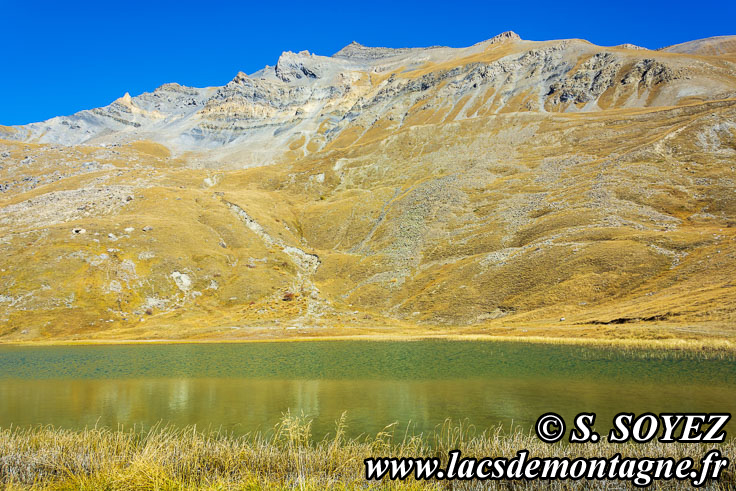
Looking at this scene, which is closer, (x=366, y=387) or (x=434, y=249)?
(x=366, y=387)

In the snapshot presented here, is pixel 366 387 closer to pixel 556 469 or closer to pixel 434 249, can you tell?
pixel 556 469

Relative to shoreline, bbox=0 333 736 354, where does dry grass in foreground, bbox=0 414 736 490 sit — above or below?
above

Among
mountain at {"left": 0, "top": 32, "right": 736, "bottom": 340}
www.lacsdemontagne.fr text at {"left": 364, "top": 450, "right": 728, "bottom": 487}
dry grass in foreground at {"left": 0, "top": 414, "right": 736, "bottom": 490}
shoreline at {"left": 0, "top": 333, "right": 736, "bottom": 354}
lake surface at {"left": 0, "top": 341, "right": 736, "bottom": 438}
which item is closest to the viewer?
www.lacsdemontagne.fr text at {"left": 364, "top": 450, "right": 728, "bottom": 487}

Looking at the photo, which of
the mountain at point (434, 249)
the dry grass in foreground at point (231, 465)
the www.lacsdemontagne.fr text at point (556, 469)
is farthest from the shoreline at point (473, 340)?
the www.lacsdemontagne.fr text at point (556, 469)

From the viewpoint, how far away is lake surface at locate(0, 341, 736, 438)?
75.5 feet

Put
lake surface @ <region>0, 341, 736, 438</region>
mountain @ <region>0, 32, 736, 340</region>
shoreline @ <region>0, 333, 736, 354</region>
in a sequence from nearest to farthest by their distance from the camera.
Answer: lake surface @ <region>0, 341, 736, 438</region> < shoreline @ <region>0, 333, 736, 354</region> < mountain @ <region>0, 32, 736, 340</region>

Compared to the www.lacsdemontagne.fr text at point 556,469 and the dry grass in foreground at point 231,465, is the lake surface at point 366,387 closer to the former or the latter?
the dry grass in foreground at point 231,465

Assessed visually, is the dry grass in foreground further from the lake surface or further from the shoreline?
the shoreline

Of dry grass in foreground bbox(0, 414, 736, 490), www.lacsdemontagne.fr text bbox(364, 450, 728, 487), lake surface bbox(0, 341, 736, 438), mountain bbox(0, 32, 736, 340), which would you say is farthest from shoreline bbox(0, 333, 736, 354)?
www.lacsdemontagne.fr text bbox(364, 450, 728, 487)

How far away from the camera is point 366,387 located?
30969 millimetres

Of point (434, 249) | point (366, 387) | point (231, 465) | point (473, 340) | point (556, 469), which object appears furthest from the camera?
point (434, 249)

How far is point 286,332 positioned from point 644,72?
8369 inches

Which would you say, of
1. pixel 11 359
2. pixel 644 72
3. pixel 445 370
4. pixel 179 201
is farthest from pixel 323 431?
pixel 644 72

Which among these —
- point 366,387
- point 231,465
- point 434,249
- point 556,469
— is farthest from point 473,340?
point 231,465
